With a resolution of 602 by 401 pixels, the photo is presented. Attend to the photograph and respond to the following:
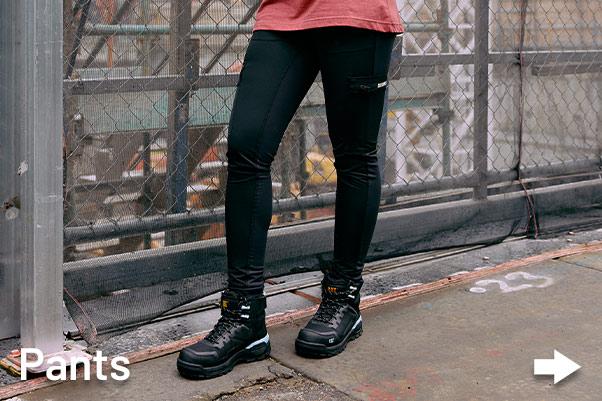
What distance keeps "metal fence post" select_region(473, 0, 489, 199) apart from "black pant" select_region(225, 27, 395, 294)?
1.54 metres

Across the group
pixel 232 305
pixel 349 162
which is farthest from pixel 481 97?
pixel 232 305

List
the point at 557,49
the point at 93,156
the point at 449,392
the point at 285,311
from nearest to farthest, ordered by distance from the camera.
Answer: the point at 449,392 < the point at 93,156 < the point at 285,311 < the point at 557,49

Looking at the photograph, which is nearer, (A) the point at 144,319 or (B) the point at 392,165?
(A) the point at 144,319

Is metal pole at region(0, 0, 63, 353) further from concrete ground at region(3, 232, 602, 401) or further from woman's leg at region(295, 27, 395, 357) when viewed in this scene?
woman's leg at region(295, 27, 395, 357)

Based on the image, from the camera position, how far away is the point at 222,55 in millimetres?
3750

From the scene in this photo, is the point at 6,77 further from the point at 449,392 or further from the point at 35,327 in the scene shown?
the point at 449,392

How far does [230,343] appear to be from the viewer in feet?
10.3

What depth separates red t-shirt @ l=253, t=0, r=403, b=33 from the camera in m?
3.07

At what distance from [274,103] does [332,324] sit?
775mm

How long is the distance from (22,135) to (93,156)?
0.43 m

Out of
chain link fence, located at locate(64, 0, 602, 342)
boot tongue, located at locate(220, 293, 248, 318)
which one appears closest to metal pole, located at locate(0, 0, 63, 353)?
chain link fence, located at locate(64, 0, 602, 342)

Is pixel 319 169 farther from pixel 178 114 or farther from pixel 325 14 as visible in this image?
pixel 325 14

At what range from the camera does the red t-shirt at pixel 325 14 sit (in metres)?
3.07

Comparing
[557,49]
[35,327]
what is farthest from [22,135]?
[557,49]
